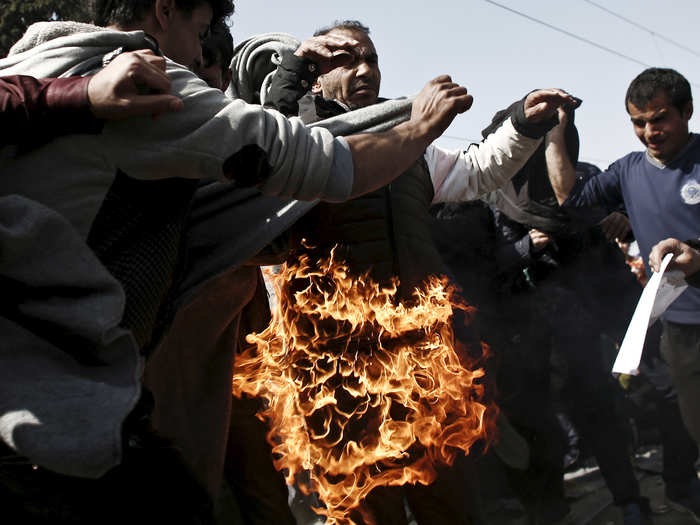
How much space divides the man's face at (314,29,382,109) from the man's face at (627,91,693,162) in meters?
1.75

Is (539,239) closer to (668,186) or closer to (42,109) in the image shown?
(668,186)

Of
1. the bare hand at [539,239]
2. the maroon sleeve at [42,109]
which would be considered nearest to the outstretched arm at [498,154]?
the bare hand at [539,239]

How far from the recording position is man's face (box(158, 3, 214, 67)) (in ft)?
7.80

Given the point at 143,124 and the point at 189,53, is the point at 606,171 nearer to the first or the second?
the point at 189,53

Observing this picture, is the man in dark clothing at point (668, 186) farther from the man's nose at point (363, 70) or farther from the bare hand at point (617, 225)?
the man's nose at point (363, 70)

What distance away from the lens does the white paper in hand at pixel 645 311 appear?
11.0 feet

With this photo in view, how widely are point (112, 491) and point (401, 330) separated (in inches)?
68.9

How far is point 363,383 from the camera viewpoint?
3.35 m

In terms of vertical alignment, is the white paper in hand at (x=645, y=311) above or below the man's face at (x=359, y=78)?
below

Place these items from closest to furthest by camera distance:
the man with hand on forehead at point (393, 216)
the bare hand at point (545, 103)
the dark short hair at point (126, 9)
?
the dark short hair at point (126, 9), the bare hand at point (545, 103), the man with hand on forehead at point (393, 216)

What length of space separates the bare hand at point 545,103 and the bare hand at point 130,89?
1.83 metres

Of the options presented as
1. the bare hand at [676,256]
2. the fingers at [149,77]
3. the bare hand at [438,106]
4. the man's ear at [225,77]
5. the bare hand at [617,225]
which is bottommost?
the bare hand at [617,225]

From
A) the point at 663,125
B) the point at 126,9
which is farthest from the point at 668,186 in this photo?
the point at 126,9

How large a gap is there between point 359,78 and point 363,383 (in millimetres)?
1390
